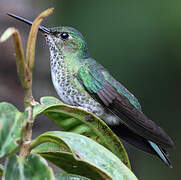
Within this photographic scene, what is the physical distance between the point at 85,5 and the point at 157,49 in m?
1.03

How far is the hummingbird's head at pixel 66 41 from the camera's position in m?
3.02

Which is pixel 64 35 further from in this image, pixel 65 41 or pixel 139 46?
pixel 139 46

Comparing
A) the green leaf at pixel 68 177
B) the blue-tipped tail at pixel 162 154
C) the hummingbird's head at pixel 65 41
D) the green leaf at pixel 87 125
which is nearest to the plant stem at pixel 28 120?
the green leaf at pixel 68 177

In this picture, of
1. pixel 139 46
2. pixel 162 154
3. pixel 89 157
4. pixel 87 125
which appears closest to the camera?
pixel 89 157

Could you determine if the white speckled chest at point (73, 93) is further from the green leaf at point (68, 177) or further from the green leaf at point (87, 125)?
the green leaf at point (68, 177)

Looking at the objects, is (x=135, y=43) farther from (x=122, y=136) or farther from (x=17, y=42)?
(x=17, y=42)

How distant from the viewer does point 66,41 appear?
10.1 feet

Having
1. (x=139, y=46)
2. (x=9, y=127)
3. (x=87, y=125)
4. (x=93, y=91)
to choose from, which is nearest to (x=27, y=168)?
(x=9, y=127)

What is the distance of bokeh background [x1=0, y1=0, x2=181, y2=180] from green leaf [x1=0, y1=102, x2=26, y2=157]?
274 centimetres

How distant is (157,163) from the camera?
5.67 metres

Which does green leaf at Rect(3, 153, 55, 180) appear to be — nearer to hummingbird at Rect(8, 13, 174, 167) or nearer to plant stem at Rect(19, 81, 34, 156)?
plant stem at Rect(19, 81, 34, 156)

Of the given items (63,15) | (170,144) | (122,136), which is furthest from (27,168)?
(63,15)

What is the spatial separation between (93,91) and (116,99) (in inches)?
6.5

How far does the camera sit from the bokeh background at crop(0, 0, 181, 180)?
4.69 metres
